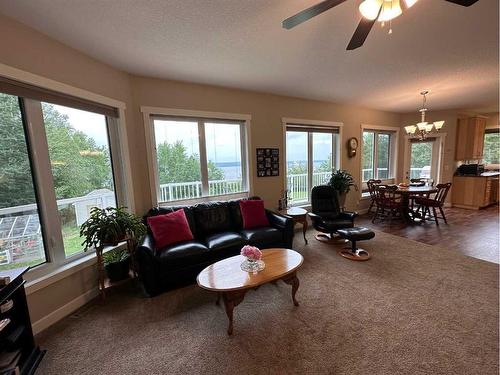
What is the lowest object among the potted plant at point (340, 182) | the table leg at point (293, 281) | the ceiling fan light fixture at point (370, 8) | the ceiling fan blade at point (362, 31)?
Answer: the table leg at point (293, 281)

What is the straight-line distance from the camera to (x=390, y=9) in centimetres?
135

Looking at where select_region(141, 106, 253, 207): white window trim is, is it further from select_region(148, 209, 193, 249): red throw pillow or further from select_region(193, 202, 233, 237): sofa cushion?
select_region(148, 209, 193, 249): red throw pillow

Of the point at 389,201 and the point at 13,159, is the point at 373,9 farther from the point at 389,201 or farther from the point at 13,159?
the point at 389,201

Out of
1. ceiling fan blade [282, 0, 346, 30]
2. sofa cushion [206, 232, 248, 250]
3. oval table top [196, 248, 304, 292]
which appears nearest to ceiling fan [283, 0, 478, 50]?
ceiling fan blade [282, 0, 346, 30]

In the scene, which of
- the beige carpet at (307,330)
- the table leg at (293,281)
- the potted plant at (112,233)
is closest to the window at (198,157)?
the potted plant at (112,233)

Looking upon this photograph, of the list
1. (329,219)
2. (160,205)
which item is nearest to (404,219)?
(329,219)

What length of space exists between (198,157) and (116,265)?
191 centimetres

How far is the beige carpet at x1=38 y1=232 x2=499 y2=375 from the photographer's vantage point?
5.20 feet

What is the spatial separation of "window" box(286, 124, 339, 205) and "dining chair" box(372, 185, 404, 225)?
1071mm

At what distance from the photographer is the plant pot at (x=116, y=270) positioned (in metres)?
2.44

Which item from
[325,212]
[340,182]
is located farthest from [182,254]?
[340,182]

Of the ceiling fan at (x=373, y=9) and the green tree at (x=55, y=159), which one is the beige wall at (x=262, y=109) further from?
the ceiling fan at (x=373, y=9)

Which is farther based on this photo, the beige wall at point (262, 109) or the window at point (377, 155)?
the window at point (377, 155)

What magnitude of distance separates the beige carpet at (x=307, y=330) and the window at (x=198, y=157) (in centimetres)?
162
